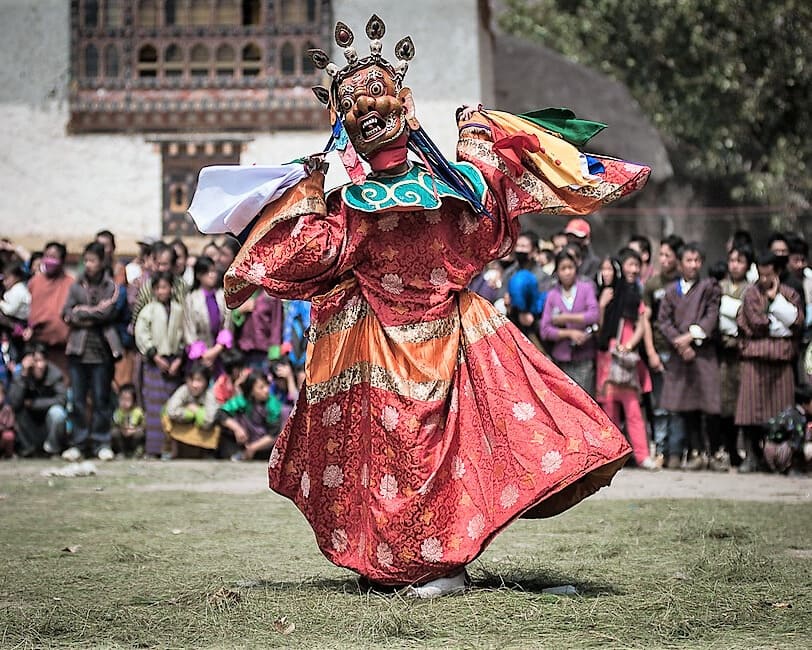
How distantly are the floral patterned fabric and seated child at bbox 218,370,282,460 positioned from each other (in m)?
6.08

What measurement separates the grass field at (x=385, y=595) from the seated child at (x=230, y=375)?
10.6ft

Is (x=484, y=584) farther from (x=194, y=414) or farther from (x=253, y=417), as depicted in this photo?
(x=194, y=414)

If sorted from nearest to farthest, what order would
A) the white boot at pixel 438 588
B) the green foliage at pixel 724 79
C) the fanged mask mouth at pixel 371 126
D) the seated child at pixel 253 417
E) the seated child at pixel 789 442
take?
the white boot at pixel 438 588 → the fanged mask mouth at pixel 371 126 → the seated child at pixel 789 442 → the seated child at pixel 253 417 → the green foliage at pixel 724 79

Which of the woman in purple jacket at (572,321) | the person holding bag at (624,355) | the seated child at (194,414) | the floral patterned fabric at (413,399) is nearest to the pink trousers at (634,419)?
the person holding bag at (624,355)

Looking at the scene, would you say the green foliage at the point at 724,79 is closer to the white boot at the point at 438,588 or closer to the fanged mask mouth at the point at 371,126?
the fanged mask mouth at the point at 371,126

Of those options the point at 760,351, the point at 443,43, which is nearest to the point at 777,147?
the point at 443,43

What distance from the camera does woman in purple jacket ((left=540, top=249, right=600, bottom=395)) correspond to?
1080 cm

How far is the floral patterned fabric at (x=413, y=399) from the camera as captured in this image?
522 centimetres

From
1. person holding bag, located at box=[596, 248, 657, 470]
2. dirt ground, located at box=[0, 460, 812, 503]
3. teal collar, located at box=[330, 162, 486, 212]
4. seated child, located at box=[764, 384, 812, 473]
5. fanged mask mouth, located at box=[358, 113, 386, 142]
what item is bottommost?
dirt ground, located at box=[0, 460, 812, 503]

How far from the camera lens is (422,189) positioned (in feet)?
17.4

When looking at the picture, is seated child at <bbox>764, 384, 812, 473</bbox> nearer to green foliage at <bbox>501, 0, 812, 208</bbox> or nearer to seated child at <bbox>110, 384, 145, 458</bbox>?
seated child at <bbox>110, 384, 145, 458</bbox>

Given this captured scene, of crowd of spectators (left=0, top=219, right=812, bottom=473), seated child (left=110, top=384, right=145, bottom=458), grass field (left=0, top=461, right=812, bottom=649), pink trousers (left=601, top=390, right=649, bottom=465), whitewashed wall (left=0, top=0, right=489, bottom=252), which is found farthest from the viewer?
whitewashed wall (left=0, top=0, right=489, bottom=252)

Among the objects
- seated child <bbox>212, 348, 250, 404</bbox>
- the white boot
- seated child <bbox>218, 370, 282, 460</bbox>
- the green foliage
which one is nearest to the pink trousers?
seated child <bbox>218, 370, 282, 460</bbox>

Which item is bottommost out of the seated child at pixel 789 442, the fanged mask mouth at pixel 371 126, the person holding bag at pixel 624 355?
the seated child at pixel 789 442
